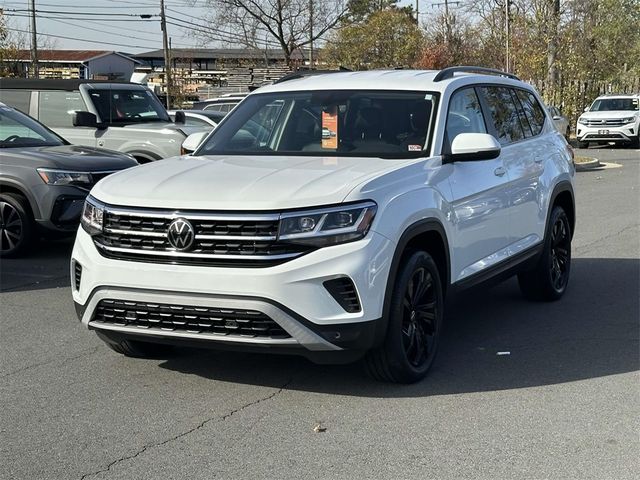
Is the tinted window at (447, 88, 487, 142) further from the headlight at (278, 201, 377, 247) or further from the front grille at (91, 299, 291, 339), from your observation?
the front grille at (91, 299, 291, 339)

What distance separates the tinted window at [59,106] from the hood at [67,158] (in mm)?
2805

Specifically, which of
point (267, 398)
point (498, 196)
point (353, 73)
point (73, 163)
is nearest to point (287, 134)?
point (353, 73)

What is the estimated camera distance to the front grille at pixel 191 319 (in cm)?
477

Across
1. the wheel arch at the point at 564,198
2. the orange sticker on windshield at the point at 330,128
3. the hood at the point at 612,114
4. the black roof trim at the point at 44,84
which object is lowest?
the wheel arch at the point at 564,198

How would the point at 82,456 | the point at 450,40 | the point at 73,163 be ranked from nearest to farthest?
the point at 82,456 → the point at 73,163 → the point at 450,40

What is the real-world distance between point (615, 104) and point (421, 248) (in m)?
27.1

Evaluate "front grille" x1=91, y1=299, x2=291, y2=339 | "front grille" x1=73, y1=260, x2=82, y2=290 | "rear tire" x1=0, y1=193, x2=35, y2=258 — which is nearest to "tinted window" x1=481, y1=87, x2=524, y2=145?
"front grille" x1=91, y1=299, x2=291, y2=339

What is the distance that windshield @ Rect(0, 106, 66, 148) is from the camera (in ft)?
33.7

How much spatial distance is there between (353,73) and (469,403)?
9.37 feet

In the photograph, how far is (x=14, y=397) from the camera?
204 inches

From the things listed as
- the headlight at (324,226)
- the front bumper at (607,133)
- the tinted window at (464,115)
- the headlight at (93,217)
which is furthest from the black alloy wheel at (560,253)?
the front bumper at (607,133)

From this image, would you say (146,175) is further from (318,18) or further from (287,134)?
(318,18)

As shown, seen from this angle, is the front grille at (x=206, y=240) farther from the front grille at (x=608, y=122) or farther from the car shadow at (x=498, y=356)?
the front grille at (x=608, y=122)

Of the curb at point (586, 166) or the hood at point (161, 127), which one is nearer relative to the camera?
the hood at point (161, 127)
